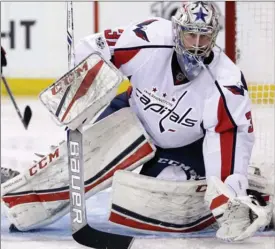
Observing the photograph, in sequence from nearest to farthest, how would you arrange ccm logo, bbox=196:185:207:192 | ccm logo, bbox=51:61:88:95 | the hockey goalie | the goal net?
ccm logo, bbox=51:61:88:95 → the hockey goalie → ccm logo, bbox=196:185:207:192 → the goal net

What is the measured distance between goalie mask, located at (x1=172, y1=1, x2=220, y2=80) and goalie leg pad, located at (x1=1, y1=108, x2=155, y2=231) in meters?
0.30

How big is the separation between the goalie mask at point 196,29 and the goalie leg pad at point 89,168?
302 mm

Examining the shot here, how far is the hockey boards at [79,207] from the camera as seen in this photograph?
236cm

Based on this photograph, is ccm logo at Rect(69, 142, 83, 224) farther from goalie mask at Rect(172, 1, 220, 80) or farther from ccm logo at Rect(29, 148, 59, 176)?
goalie mask at Rect(172, 1, 220, 80)

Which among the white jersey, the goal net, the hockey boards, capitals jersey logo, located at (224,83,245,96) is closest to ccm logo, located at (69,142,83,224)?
the hockey boards

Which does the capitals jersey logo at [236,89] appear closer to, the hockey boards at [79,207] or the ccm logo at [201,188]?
the ccm logo at [201,188]

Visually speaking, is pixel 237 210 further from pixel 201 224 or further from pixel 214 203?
pixel 201 224

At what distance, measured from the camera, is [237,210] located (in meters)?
2.35

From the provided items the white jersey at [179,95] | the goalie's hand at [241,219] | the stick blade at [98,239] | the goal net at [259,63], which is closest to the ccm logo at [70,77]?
the white jersey at [179,95]

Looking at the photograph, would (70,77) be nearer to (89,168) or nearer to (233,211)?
(89,168)

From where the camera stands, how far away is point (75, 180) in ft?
7.81

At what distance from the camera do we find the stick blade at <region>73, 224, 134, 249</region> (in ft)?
7.95

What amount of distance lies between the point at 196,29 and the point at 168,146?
443 mm

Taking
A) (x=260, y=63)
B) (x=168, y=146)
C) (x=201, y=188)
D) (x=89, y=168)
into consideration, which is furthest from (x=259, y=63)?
(x=89, y=168)
